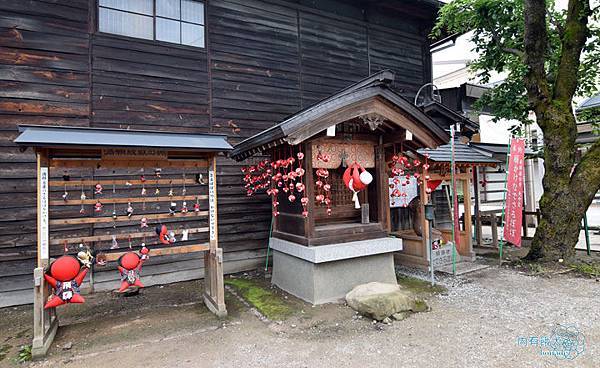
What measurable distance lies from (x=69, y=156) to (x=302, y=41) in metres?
6.28

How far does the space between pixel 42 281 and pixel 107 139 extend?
1.97m

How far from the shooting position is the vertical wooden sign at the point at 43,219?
4098 millimetres

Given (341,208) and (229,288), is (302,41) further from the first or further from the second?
(229,288)

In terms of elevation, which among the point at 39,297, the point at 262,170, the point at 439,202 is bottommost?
the point at 39,297

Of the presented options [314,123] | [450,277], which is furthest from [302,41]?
[450,277]

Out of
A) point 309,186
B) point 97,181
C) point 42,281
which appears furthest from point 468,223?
point 42,281

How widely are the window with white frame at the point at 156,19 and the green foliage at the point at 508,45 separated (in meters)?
6.68

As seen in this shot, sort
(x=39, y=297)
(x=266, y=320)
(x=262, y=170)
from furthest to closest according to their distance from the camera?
(x=262, y=170) < (x=266, y=320) < (x=39, y=297)

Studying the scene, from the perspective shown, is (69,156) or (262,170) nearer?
(69,156)

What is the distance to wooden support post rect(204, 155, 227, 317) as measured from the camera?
4.88 metres

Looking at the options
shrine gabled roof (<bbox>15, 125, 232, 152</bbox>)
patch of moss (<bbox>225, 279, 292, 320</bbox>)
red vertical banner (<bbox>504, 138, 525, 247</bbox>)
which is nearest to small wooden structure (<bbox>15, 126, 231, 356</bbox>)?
shrine gabled roof (<bbox>15, 125, 232, 152</bbox>)

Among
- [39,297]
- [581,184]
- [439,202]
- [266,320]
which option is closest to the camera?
[39,297]

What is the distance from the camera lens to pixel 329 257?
17.4 ft

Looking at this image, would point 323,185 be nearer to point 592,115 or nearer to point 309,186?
point 309,186
